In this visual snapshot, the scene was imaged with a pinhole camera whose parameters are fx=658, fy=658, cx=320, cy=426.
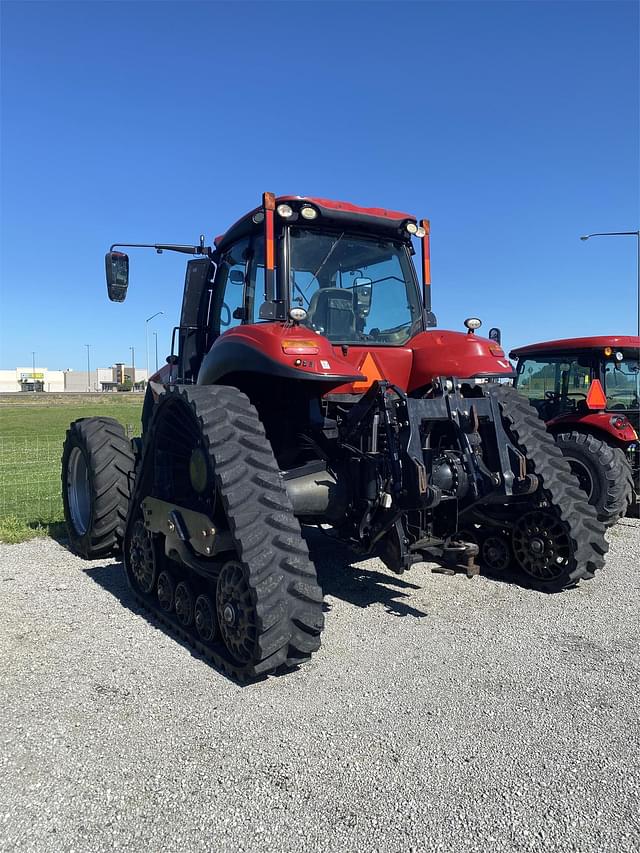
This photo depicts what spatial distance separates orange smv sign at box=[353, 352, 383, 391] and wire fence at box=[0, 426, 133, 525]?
3284 mm

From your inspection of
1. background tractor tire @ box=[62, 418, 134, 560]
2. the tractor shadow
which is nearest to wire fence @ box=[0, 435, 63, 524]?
background tractor tire @ box=[62, 418, 134, 560]

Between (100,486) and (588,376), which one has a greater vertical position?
(588,376)

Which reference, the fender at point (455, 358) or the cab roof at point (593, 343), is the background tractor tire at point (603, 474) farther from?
the fender at point (455, 358)

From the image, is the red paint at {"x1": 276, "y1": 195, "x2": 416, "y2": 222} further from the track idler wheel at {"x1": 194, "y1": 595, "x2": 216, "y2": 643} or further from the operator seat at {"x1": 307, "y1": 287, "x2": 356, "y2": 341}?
the track idler wheel at {"x1": 194, "y1": 595, "x2": 216, "y2": 643}

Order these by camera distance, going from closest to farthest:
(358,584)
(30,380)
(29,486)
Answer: (358,584)
(29,486)
(30,380)

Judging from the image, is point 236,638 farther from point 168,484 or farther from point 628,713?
point 628,713

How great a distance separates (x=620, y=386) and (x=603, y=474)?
1.68 metres

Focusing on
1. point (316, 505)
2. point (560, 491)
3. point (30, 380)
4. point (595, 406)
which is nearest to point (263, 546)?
point (316, 505)

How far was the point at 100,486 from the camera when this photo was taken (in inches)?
244

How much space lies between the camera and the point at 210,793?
2.70 m

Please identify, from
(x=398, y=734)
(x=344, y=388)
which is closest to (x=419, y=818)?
(x=398, y=734)

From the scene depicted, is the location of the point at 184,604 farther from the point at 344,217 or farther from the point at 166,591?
the point at 344,217

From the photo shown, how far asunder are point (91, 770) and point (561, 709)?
7.57 feet

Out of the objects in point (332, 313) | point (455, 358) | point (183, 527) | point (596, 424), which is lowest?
point (183, 527)
